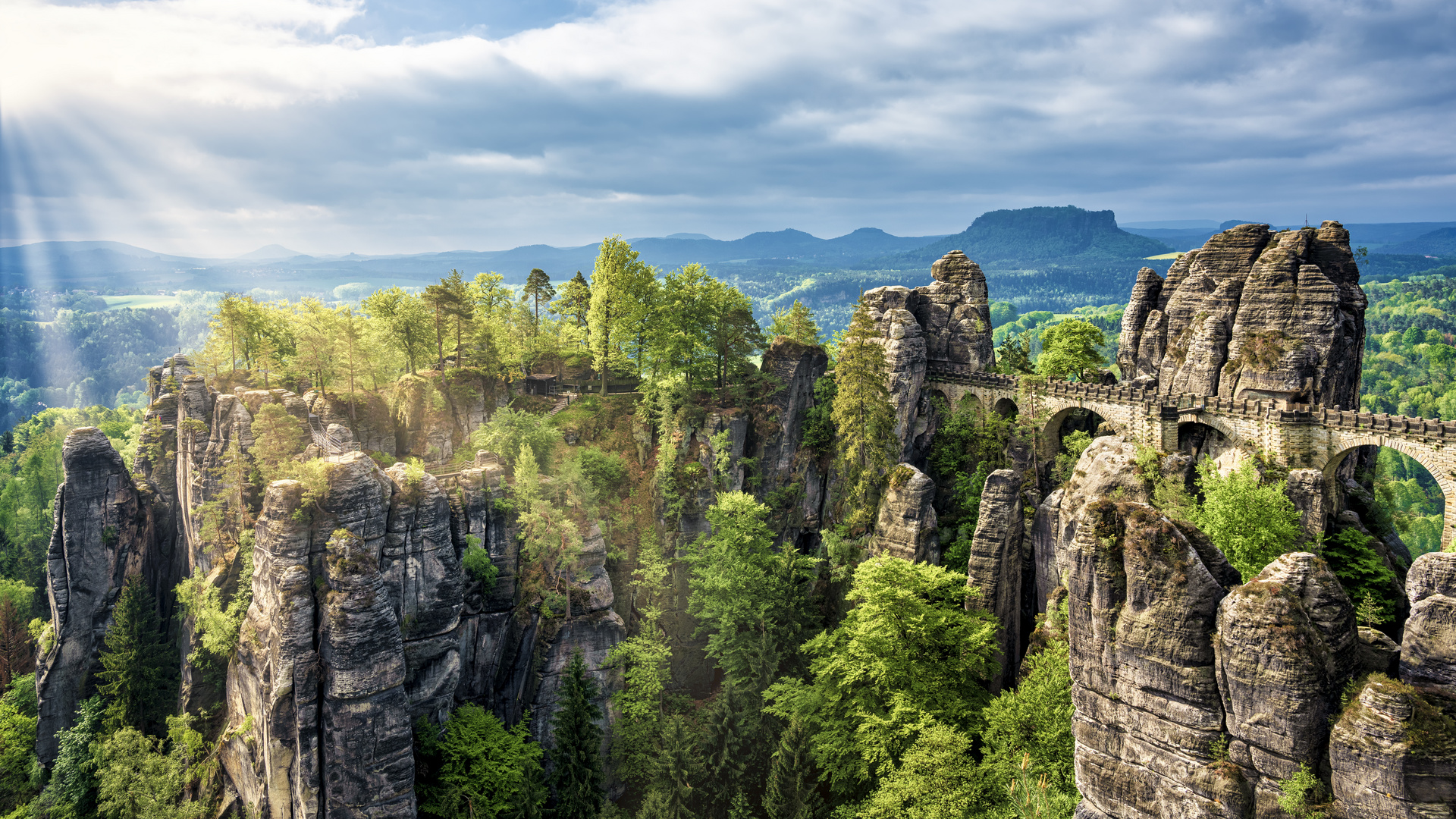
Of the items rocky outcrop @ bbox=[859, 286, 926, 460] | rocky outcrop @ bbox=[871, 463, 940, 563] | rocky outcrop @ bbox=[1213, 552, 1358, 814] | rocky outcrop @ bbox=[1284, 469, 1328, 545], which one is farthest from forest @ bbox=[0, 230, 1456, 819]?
rocky outcrop @ bbox=[1213, 552, 1358, 814]

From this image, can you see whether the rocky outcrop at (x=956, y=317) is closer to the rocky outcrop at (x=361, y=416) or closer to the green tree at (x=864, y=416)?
the green tree at (x=864, y=416)

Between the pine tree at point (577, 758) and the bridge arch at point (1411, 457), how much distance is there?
3799 cm

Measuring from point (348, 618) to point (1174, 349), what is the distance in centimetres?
4913

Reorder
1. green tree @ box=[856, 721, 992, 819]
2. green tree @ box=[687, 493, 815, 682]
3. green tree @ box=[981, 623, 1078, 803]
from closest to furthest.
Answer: green tree @ box=[856, 721, 992, 819], green tree @ box=[981, 623, 1078, 803], green tree @ box=[687, 493, 815, 682]

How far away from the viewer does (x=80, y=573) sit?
46.8 metres

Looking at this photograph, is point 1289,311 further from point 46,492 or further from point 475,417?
point 46,492

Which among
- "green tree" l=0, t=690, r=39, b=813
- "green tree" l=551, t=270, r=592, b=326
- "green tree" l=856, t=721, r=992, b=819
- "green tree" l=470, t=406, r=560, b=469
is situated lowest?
"green tree" l=0, t=690, r=39, b=813

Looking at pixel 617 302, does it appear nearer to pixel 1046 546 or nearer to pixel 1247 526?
pixel 1046 546

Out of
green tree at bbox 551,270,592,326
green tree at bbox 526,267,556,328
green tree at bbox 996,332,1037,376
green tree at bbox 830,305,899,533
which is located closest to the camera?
green tree at bbox 830,305,899,533

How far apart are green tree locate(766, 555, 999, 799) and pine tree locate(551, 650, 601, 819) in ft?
29.5

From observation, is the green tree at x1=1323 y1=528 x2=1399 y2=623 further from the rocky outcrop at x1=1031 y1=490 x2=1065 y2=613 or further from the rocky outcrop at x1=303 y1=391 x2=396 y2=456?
the rocky outcrop at x1=303 y1=391 x2=396 y2=456

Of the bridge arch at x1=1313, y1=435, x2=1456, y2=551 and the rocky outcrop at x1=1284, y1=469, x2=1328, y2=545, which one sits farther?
the bridge arch at x1=1313, y1=435, x2=1456, y2=551

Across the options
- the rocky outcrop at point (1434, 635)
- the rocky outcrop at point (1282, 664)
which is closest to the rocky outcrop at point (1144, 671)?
the rocky outcrop at point (1282, 664)

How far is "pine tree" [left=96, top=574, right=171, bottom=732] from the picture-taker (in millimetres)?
44375
